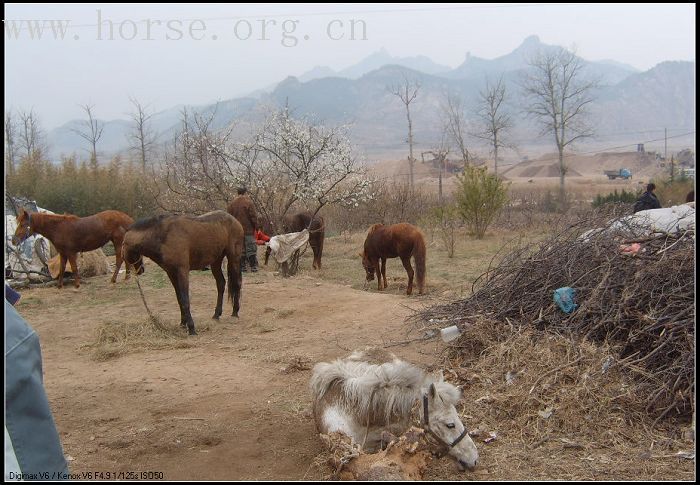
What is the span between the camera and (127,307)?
418 inches

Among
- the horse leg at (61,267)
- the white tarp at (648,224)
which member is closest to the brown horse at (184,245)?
the horse leg at (61,267)

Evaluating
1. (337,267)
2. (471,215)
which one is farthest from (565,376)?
(471,215)

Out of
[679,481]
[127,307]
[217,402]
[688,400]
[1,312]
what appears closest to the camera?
[1,312]

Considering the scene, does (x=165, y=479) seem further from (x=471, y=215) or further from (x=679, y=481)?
(x=471, y=215)

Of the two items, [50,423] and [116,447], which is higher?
[50,423]

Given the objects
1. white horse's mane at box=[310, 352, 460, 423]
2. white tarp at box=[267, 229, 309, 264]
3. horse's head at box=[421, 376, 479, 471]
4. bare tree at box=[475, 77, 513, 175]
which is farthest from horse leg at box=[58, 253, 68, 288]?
bare tree at box=[475, 77, 513, 175]

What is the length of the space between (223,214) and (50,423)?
7535 mm

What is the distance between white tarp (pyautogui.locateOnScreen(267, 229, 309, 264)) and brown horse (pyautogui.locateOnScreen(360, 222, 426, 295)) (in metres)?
1.61

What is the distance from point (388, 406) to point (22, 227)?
10200mm

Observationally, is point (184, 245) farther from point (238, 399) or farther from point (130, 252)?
point (238, 399)

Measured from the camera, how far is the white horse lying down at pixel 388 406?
13.4ft

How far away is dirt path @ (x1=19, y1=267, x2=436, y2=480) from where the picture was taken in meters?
4.65

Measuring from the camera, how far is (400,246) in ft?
38.9

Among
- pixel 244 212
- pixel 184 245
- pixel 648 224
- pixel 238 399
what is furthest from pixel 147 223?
pixel 648 224
